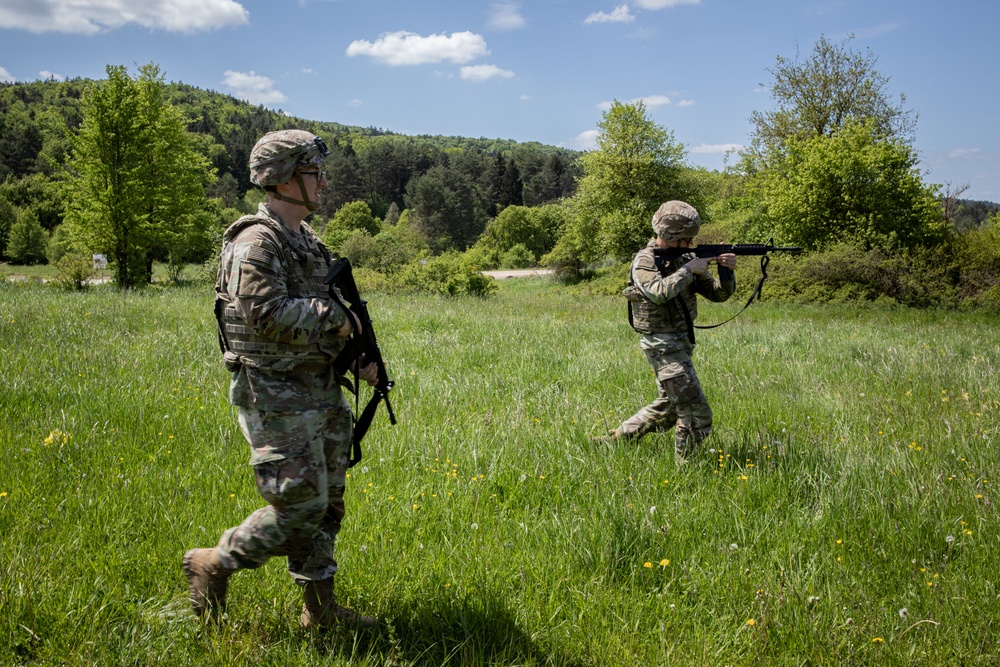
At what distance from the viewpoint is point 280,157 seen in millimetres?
→ 2533

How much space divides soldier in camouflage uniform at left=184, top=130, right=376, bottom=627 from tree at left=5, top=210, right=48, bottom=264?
61.5m

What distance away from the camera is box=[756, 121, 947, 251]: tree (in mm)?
23141

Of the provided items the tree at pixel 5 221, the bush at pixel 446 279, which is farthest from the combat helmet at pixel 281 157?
the tree at pixel 5 221

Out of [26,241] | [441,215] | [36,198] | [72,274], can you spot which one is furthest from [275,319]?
[36,198]

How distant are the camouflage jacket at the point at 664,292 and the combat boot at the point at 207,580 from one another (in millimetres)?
3284

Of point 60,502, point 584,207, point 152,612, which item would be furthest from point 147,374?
point 584,207

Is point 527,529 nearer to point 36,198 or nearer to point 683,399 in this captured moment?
point 683,399

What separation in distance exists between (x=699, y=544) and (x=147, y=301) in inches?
516

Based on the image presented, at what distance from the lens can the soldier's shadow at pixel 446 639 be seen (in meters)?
2.52

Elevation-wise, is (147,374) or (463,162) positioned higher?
(463,162)

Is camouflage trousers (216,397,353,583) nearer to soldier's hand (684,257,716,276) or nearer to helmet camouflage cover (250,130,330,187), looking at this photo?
helmet camouflage cover (250,130,330,187)

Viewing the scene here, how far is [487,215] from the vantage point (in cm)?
8488

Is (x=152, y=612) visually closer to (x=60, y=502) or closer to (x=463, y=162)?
(x=60, y=502)

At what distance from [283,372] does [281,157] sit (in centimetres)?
89
